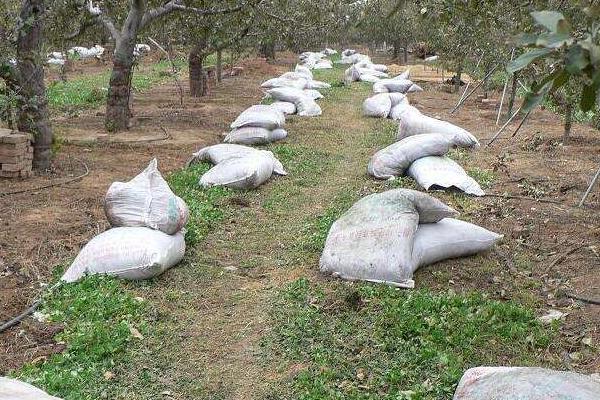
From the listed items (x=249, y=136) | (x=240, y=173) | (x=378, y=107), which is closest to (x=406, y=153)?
(x=240, y=173)

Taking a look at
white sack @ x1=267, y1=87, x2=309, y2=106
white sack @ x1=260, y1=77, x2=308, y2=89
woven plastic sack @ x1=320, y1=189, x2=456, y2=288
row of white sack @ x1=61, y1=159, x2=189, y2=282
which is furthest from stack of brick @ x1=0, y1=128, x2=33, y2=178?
white sack @ x1=260, y1=77, x2=308, y2=89

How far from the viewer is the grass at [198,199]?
17.8 feet

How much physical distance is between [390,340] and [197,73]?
12.0m

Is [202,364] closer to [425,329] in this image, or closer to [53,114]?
[425,329]

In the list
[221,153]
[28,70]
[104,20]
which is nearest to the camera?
[28,70]

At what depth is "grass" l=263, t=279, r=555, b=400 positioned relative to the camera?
328cm

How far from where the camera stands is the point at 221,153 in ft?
25.2

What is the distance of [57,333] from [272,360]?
124 cm

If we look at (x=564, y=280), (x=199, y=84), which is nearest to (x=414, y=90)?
(x=199, y=84)

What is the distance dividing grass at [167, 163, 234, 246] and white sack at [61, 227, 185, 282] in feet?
2.40

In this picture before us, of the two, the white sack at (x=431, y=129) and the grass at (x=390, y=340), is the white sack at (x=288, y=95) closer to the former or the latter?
the white sack at (x=431, y=129)

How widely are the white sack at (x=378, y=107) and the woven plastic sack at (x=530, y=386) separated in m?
10.1

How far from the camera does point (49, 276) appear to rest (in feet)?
15.1

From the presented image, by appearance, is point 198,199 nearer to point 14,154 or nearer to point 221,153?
point 221,153
